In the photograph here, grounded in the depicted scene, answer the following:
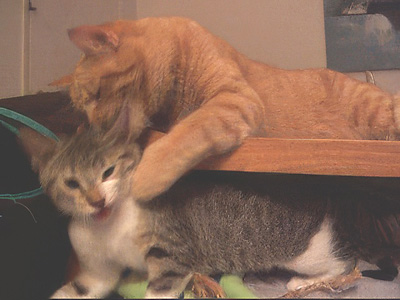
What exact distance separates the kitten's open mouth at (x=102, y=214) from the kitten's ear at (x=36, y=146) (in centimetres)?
11

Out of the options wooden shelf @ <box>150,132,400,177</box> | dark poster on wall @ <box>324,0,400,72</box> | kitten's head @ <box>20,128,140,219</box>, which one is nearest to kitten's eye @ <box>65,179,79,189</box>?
kitten's head @ <box>20,128,140,219</box>

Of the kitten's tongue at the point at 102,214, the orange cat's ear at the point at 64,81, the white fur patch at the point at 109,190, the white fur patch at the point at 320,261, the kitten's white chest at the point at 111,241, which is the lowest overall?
the white fur patch at the point at 320,261

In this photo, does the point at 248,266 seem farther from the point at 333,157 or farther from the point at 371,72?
the point at 371,72

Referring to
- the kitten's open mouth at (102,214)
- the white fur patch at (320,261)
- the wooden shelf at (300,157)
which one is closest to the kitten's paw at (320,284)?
the white fur patch at (320,261)

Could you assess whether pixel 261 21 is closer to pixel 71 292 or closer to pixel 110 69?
pixel 110 69

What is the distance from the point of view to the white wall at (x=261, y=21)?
0.58 metres

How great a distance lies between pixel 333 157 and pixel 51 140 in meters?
0.39

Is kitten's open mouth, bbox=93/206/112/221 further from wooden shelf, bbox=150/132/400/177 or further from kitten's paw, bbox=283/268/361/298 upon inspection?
kitten's paw, bbox=283/268/361/298

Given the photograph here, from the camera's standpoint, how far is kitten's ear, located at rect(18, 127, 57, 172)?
512 millimetres

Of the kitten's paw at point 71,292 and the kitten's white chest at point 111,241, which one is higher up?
the kitten's white chest at point 111,241

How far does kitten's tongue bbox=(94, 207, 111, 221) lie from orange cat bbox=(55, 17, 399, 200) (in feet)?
0.17

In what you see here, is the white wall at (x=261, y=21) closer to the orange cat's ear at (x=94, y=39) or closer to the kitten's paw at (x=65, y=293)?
the orange cat's ear at (x=94, y=39)

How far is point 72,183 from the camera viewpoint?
49 cm

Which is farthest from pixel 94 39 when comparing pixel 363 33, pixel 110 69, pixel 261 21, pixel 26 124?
pixel 363 33
